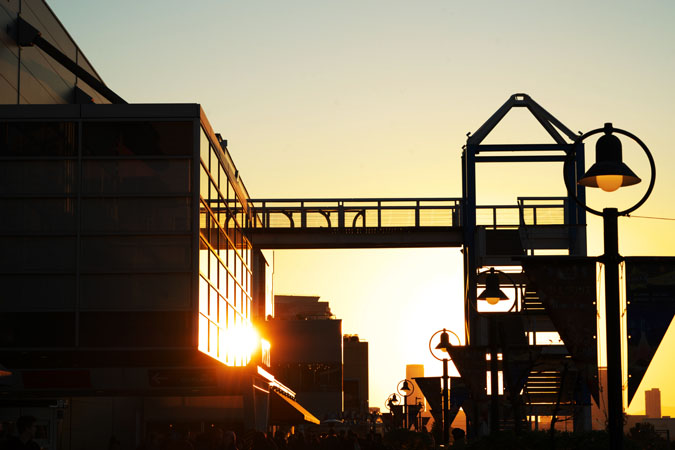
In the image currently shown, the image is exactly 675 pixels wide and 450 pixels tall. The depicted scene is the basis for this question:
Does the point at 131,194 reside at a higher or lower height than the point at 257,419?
higher

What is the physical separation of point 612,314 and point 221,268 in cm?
2351

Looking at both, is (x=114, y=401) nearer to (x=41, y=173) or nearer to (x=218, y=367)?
(x=218, y=367)

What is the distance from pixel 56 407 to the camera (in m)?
34.1

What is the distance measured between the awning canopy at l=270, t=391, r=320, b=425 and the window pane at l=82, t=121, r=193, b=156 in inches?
711

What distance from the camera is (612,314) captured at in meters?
12.1

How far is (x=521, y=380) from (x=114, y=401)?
21.2 metres

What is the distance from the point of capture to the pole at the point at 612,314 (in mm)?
11977

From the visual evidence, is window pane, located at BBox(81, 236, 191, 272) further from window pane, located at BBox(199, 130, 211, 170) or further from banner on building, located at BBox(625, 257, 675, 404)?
banner on building, located at BBox(625, 257, 675, 404)

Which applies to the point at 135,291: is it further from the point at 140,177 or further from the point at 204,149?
the point at 204,149

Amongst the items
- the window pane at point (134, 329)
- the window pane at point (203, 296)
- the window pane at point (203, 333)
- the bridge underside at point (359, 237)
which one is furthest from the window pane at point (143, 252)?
the bridge underside at point (359, 237)

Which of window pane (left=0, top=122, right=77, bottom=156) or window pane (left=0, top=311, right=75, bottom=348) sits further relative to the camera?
window pane (left=0, top=122, right=77, bottom=156)

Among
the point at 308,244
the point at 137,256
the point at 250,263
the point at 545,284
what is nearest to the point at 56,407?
the point at 137,256

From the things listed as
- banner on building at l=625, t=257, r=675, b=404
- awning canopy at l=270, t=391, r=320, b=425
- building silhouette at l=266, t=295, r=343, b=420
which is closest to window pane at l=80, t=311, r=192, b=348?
awning canopy at l=270, t=391, r=320, b=425

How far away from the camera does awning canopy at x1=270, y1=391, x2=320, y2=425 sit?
4511 centimetres
